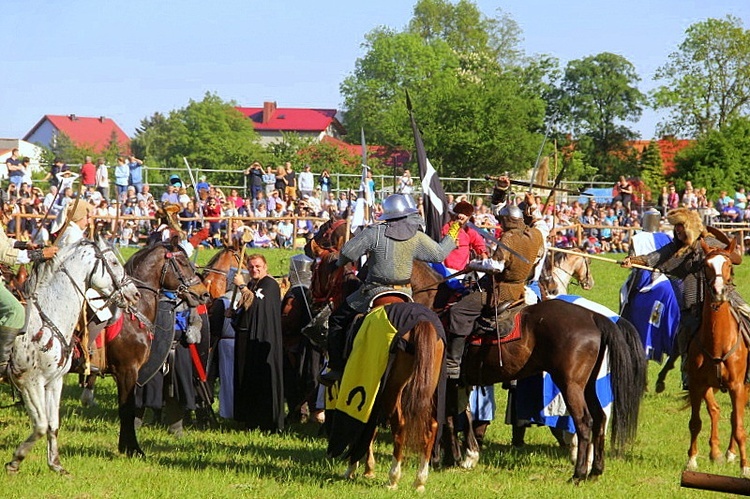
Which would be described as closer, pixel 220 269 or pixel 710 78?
pixel 220 269

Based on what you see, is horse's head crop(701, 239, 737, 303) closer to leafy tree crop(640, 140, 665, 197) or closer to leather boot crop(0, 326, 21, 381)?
leather boot crop(0, 326, 21, 381)

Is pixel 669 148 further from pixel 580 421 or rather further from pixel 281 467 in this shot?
pixel 281 467

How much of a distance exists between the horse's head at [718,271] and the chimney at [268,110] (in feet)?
305

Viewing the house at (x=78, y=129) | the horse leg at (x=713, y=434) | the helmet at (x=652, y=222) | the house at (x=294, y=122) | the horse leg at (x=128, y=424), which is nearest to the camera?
the horse leg at (x=128, y=424)

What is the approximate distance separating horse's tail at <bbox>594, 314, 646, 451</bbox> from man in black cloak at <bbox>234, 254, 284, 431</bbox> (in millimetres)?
3905

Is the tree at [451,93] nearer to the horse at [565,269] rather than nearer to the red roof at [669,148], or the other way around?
the red roof at [669,148]

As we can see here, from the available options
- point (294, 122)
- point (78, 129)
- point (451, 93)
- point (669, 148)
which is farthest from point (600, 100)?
point (78, 129)

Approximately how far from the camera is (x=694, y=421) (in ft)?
33.4

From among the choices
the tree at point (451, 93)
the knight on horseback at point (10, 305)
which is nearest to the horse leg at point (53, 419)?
the knight on horseback at point (10, 305)

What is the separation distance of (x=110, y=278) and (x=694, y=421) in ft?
18.1

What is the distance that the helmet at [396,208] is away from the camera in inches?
374

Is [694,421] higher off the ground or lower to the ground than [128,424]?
higher

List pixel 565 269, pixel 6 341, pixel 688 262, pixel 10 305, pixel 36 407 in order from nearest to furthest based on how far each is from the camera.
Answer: pixel 10 305 < pixel 6 341 < pixel 36 407 < pixel 688 262 < pixel 565 269

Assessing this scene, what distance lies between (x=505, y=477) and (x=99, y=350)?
392cm
